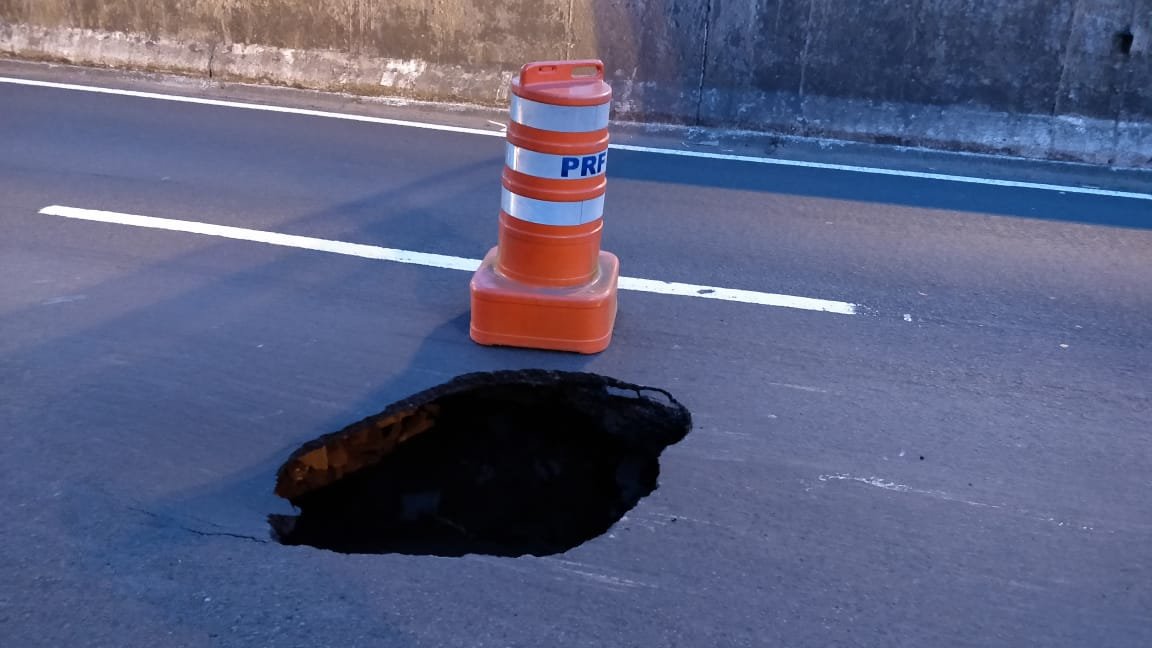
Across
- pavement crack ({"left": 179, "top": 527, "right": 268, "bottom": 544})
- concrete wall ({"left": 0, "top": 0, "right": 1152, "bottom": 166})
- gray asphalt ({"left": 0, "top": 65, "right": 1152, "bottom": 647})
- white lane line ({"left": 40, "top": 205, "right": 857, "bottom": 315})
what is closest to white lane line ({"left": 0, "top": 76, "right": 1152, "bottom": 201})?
gray asphalt ({"left": 0, "top": 65, "right": 1152, "bottom": 647})

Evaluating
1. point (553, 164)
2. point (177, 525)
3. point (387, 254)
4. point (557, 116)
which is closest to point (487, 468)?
point (177, 525)

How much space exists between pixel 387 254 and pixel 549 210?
1.60 m

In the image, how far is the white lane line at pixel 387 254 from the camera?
223 inches

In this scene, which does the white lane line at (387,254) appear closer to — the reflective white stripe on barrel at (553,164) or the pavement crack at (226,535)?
the reflective white stripe on barrel at (553,164)

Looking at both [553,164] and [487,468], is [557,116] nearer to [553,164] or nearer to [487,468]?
[553,164]

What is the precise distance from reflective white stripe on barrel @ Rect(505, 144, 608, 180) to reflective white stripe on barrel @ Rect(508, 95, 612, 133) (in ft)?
0.41

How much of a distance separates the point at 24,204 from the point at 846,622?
5764 mm

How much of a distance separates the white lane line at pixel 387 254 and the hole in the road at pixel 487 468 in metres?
1.26

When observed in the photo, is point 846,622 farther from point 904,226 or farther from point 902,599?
point 904,226

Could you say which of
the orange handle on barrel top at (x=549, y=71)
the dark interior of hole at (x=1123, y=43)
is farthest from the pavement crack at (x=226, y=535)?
the dark interior of hole at (x=1123, y=43)

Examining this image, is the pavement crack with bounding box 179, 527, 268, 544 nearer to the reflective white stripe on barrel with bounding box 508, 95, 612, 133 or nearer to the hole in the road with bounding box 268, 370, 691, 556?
the hole in the road with bounding box 268, 370, 691, 556

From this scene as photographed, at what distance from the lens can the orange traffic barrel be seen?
4.71 meters

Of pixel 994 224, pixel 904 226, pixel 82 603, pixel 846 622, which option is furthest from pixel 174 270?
→ pixel 994 224

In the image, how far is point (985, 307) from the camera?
5730 mm
